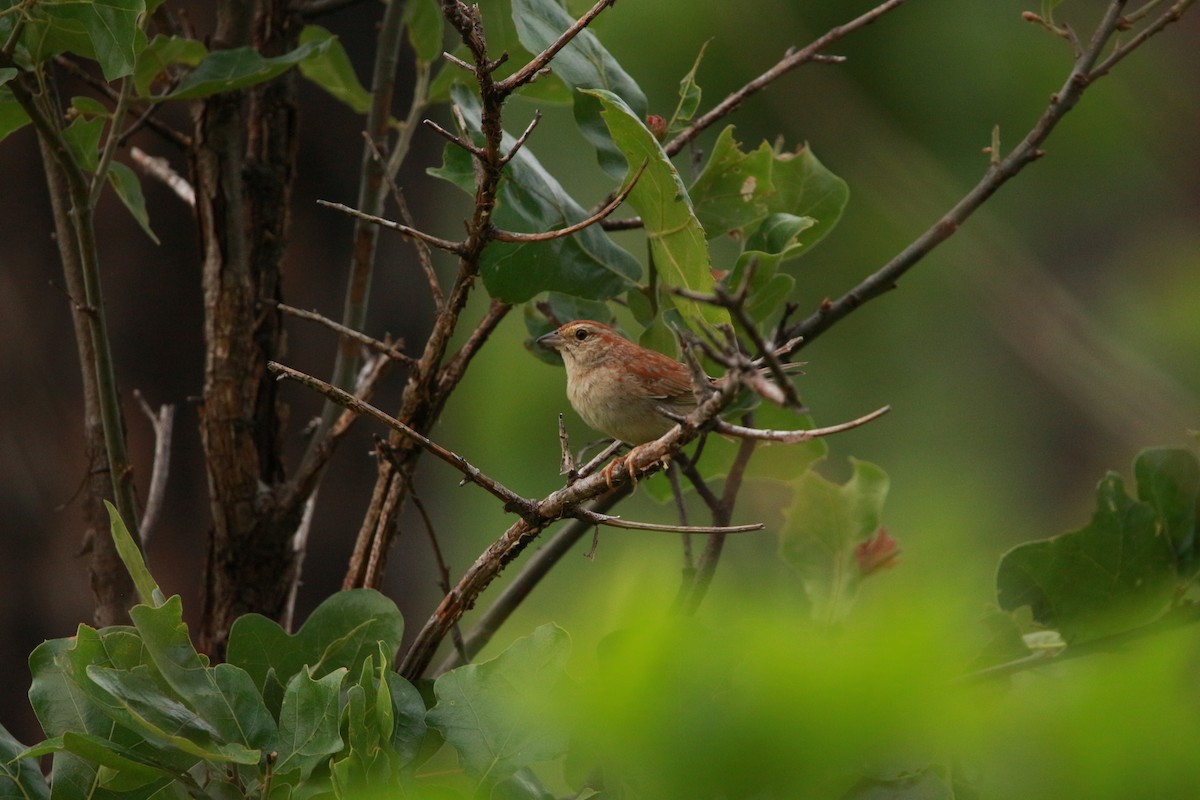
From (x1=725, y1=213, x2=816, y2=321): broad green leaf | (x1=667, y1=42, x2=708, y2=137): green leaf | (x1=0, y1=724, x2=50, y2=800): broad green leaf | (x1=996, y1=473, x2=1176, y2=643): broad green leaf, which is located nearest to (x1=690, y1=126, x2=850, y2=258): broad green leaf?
(x1=725, y1=213, x2=816, y2=321): broad green leaf

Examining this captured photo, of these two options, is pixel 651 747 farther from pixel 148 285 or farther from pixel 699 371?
pixel 148 285

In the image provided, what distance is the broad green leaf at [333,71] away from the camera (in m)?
1.75

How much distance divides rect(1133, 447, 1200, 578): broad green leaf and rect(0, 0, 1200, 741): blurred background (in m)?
0.25

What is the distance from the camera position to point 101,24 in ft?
4.01

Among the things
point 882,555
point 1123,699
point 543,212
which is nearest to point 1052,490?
point 882,555

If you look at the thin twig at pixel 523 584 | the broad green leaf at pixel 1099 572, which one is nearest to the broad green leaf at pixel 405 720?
the thin twig at pixel 523 584

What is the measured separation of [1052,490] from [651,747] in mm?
4991

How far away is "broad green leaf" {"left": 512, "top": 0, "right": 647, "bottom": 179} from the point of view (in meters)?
1.26

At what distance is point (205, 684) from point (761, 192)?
2.93ft

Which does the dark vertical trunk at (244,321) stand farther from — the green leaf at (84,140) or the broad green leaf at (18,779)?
the broad green leaf at (18,779)

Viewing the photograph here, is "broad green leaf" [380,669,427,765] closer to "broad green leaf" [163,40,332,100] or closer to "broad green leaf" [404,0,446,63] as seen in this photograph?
"broad green leaf" [163,40,332,100]

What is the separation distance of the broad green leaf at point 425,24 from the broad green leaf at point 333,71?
118 mm

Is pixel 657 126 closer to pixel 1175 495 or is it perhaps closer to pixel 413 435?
pixel 413 435

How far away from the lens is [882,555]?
1544 mm
